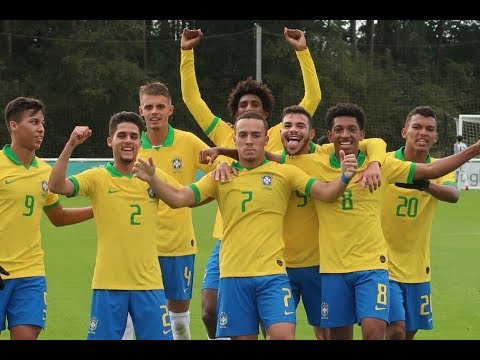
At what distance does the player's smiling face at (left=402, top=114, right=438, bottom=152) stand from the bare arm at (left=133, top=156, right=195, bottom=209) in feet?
6.35

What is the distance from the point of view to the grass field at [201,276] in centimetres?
1009

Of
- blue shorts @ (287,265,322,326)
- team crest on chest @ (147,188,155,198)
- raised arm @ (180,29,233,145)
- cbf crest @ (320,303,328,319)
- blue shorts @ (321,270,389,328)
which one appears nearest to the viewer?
blue shorts @ (321,270,389,328)

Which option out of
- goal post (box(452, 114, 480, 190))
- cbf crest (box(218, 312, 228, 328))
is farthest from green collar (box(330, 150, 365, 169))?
goal post (box(452, 114, 480, 190))

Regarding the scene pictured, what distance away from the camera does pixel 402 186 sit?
7848 millimetres

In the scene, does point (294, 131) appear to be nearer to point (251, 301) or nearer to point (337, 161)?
point (337, 161)

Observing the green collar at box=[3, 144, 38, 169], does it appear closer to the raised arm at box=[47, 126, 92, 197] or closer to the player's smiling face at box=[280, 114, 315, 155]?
the raised arm at box=[47, 126, 92, 197]

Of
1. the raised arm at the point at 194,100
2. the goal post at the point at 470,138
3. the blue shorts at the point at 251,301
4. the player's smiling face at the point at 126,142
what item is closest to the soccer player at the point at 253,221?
the blue shorts at the point at 251,301

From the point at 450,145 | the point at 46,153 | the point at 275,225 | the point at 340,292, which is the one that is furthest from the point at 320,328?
the point at 450,145

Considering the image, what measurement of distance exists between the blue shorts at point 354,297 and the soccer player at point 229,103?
1213 millimetres

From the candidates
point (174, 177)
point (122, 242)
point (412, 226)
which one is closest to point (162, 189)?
point (122, 242)

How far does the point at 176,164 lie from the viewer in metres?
8.52

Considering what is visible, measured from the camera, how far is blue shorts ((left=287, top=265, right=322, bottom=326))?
7.68 metres

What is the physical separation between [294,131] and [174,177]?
1405 mm

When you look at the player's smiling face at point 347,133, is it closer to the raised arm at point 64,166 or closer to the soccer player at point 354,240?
the soccer player at point 354,240
